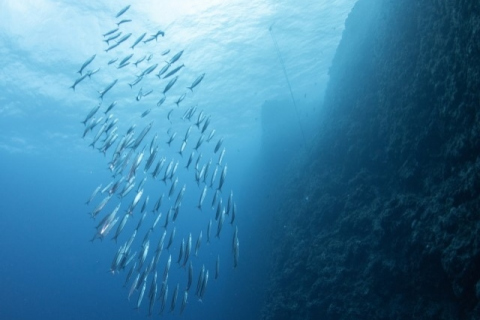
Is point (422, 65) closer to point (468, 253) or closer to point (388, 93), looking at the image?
point (388, 93)

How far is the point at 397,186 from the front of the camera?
344 inches

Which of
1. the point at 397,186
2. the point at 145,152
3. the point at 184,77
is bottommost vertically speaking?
the point at 145,152

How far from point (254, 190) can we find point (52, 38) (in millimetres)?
17070

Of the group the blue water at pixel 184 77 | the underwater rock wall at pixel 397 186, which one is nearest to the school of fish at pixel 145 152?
the blue water at pixel 184 77

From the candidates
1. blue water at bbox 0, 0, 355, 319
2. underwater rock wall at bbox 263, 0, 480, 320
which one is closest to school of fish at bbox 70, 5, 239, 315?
blue water at bbox 0, 0, 355, 319

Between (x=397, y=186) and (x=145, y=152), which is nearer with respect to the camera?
(x=397, y=186)

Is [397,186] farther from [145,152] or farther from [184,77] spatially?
[184,77]

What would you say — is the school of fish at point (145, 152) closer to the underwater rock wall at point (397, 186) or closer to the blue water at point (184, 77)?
the blue water at point (184, 77)

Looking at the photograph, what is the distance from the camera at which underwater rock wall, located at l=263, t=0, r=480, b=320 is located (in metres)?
5.72

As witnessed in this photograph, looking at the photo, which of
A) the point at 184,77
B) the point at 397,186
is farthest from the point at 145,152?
the point at 397,186

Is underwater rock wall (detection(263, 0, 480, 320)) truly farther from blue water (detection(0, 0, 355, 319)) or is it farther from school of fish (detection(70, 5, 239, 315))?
blue water (detection(0, 0, 355, 319))

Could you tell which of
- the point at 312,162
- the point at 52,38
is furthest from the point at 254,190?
the point at 52,38

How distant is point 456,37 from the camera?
6.22 m

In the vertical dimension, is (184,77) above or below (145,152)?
above
